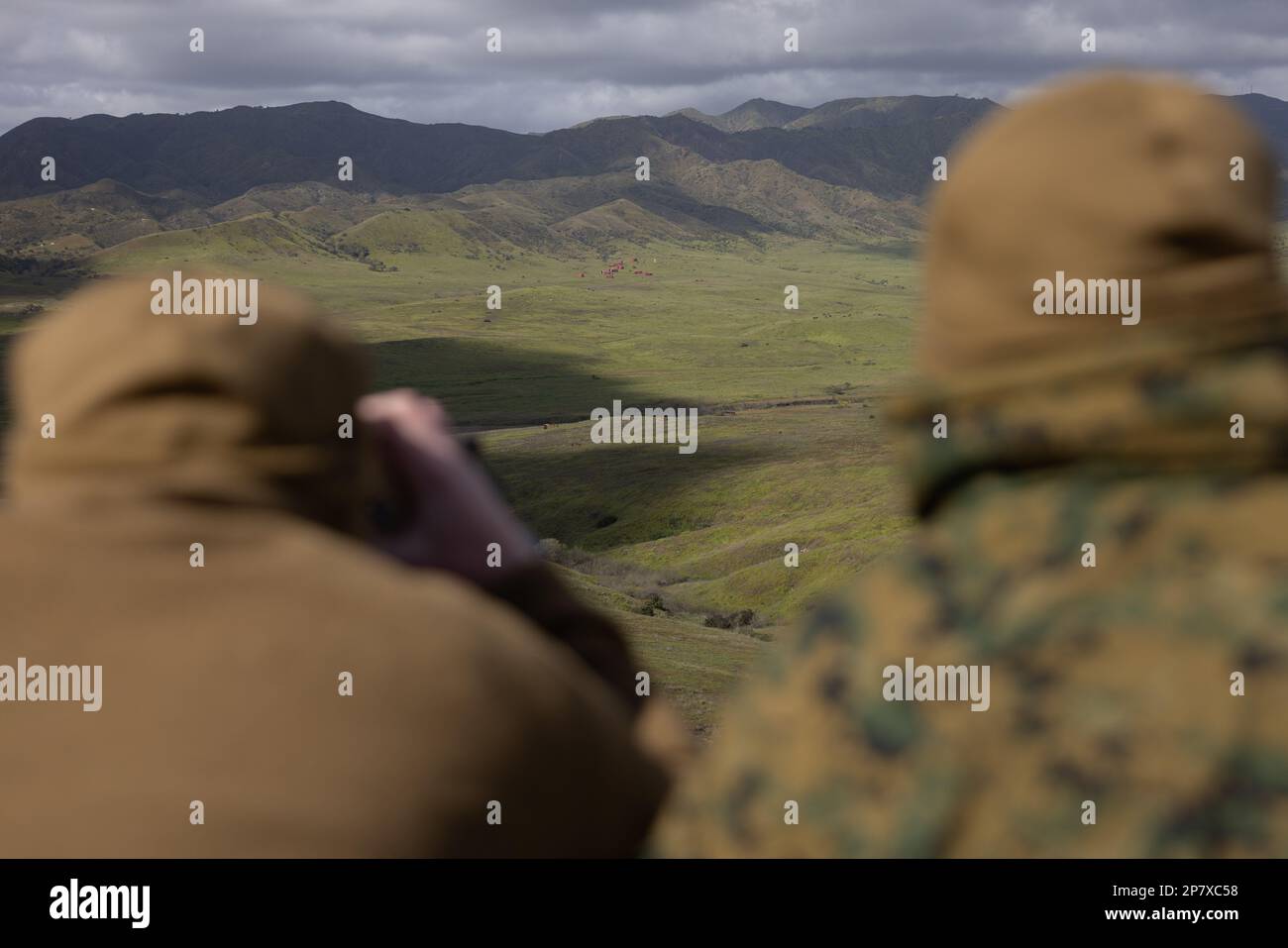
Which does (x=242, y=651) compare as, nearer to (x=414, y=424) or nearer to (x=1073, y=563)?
(x=414, y=424)

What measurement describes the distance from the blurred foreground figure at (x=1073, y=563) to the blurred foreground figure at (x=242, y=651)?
0.46 m

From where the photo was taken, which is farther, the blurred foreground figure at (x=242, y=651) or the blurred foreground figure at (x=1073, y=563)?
the blurred foreground figure at (x=242, y=651)

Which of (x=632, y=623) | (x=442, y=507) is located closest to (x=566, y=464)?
(x=632, y=623)

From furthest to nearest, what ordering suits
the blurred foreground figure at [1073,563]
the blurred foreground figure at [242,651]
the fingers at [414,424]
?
the fingers at [414,424], the blurred foreground figure at [242,651], the blurred foreground figure at [1073,563]

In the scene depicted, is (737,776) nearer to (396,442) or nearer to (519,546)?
(519,546)

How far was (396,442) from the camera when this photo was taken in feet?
12.4

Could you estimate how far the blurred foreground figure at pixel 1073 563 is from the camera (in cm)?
231

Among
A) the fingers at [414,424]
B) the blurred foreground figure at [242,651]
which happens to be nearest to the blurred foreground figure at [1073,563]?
the blurred foreground figure at [242,651]

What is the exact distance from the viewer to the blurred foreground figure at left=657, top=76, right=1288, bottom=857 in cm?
231

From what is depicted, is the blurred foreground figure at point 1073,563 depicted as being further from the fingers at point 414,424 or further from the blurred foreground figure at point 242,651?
the fingers at point 414,424

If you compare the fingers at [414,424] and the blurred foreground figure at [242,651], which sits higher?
the fingers at [414,424]

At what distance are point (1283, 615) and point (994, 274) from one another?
2.67ft

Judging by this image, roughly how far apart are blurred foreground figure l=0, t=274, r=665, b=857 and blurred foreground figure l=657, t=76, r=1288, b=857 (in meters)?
Result: 0.46

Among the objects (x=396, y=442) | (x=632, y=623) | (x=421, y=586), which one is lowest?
(x=632, y=623)
